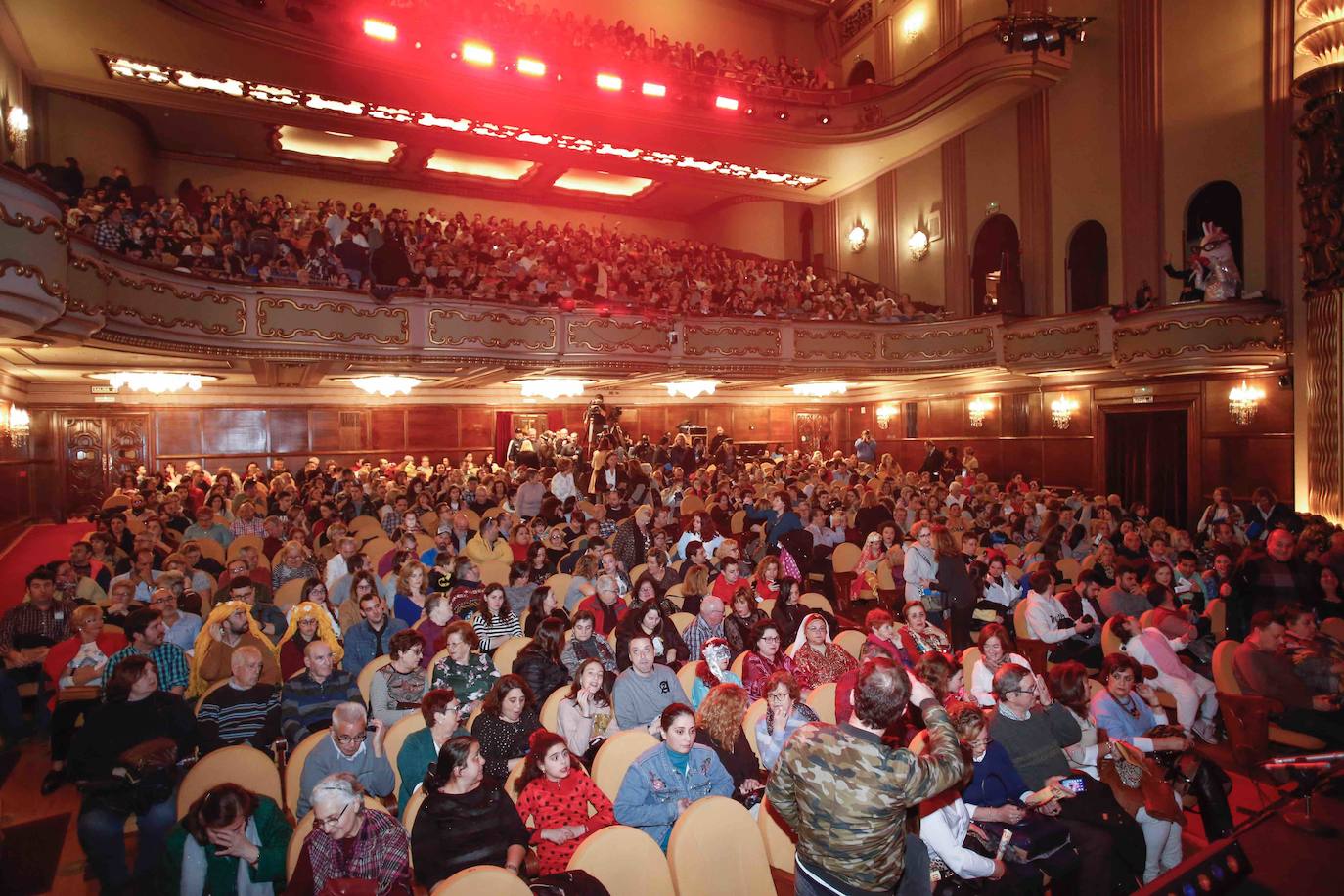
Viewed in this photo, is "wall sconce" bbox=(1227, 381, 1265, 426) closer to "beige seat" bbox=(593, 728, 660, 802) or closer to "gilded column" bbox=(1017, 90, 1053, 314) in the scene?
"gilded column" bbox=(1017, 90, 1053, 314)

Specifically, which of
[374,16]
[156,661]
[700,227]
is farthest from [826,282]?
[156,661]

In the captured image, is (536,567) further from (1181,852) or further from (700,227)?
(700,227)

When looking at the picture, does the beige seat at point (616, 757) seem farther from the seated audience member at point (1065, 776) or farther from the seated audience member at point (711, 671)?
the seated audience member at point (1065, 776)

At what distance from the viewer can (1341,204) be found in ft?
30.7

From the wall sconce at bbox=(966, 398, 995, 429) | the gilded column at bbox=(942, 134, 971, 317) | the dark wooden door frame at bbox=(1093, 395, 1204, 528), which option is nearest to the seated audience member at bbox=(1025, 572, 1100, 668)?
the dark wooden door frame at bbox=(1093, 395, 1204, 528)

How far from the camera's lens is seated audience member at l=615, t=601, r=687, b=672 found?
4895 mm

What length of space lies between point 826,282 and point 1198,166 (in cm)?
732

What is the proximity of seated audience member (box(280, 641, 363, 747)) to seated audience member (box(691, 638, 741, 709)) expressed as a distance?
201 cm

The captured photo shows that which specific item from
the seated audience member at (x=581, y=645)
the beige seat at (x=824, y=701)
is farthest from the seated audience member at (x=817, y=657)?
the seated audience member at (x=581, y=645)

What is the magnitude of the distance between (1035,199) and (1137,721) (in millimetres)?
13943

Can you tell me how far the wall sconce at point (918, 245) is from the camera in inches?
688

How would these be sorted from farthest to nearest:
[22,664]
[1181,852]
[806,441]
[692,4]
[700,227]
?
[700,227]
[806,441]
[692,4]
[22,664]
[1181,852]

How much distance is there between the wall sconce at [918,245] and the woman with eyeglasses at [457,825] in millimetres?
17187

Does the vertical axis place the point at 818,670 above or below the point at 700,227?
below
